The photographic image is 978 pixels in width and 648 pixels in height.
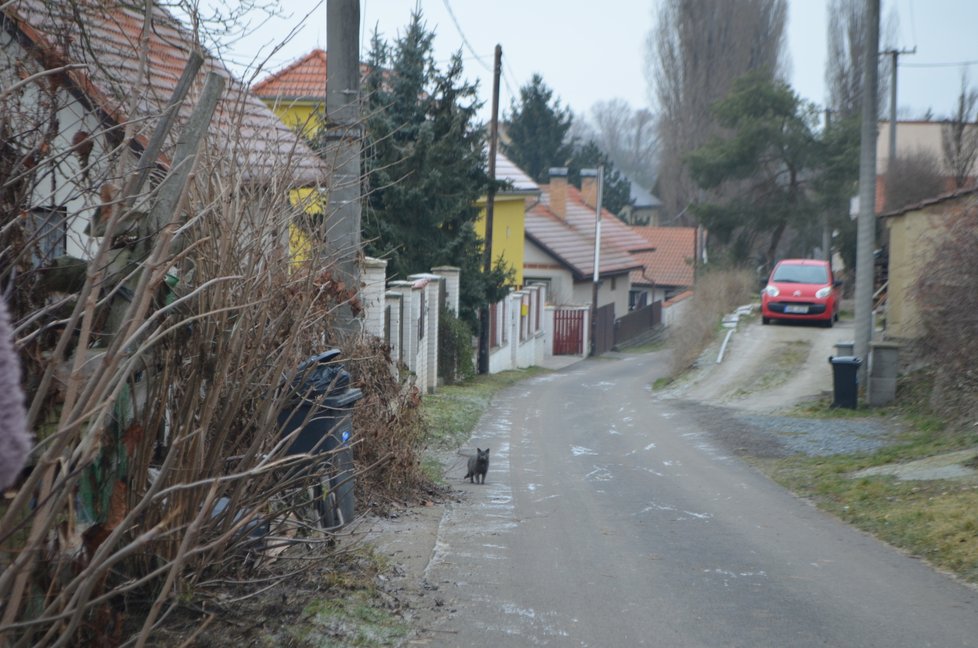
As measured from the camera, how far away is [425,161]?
23875 mm

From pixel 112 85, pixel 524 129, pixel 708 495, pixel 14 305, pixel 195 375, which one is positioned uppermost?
pixel 524 129

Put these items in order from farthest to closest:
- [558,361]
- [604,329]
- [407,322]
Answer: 1. [604,329]
2. [558,361]
3. [407,322]

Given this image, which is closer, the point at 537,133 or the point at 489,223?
the point at 489,223

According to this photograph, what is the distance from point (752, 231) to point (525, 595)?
4150 cm

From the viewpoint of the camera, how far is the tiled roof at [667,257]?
6172 cm

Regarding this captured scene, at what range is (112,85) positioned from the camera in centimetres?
619

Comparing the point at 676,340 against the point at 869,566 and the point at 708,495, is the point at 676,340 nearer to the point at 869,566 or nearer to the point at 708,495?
the point at 708,495

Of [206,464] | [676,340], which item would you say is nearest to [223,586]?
[206,464]

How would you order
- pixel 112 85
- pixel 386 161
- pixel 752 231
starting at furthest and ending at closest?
pixel 752 231 → pixel 386 161 → pixel 112 85

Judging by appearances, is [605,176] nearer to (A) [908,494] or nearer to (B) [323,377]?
(A) [908,494]

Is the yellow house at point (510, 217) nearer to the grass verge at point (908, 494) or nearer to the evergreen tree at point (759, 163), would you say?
the evergreen tree at point (759, 163)

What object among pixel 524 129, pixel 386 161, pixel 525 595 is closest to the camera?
pixel 525 595

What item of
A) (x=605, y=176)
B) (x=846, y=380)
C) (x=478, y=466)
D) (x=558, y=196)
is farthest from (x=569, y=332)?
(x=605, y=176)

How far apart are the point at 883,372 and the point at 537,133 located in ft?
175
